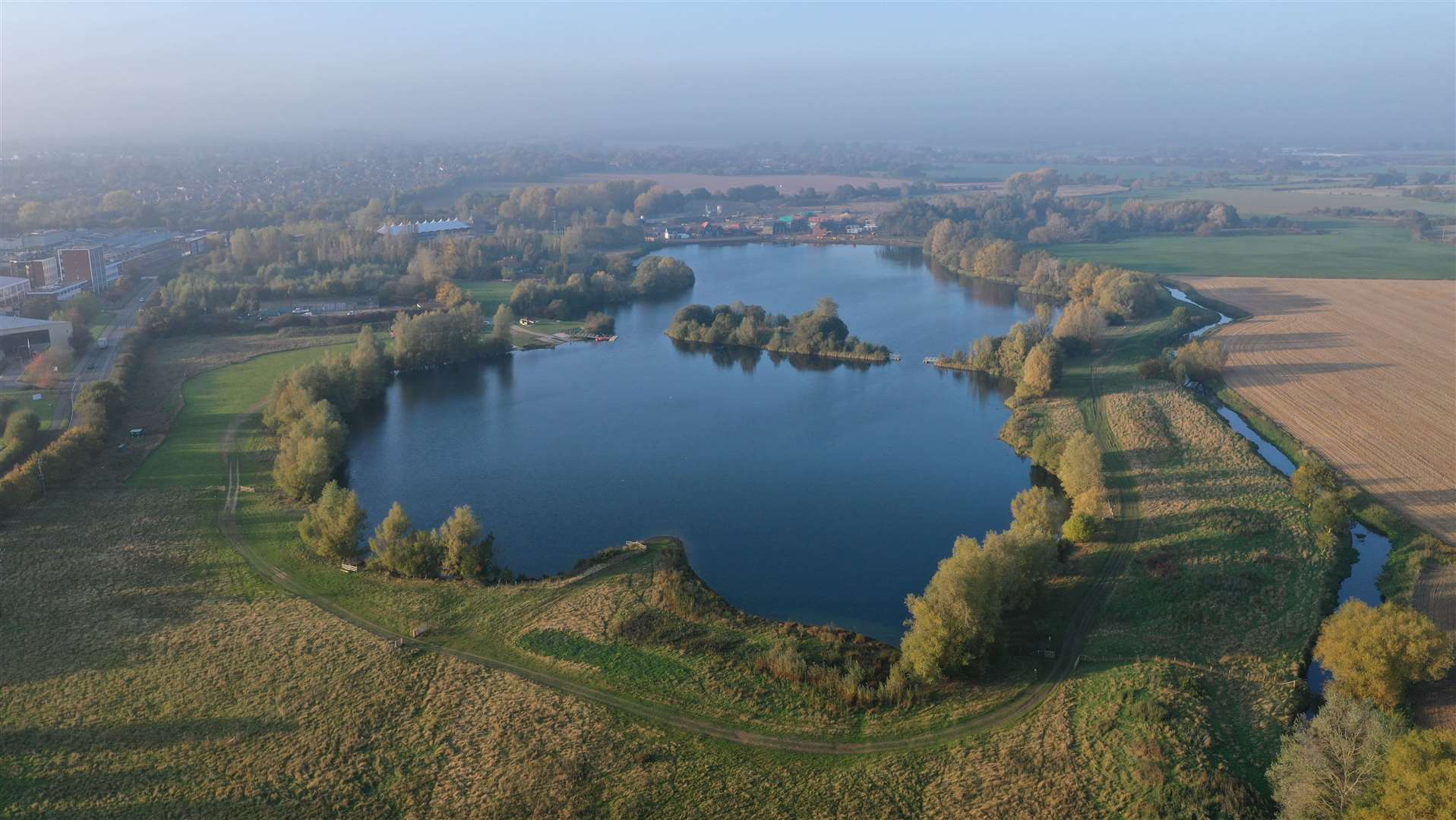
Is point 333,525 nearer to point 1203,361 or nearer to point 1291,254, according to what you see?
point 1203,361

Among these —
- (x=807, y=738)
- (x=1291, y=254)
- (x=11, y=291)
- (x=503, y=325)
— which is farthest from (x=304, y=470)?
(x=1291, y=254)

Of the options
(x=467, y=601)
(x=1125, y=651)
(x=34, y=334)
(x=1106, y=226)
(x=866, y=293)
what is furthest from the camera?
(x=1106, y=226)

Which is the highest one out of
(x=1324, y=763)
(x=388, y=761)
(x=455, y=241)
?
(x=455, y=241)

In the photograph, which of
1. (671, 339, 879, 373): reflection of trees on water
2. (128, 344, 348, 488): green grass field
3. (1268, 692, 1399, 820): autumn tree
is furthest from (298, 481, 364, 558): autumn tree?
(671, 339, 879, 373): reflection of trees on water

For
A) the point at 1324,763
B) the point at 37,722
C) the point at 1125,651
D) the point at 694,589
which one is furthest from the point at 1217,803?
the point at 37,722

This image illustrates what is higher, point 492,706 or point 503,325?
point 503,325

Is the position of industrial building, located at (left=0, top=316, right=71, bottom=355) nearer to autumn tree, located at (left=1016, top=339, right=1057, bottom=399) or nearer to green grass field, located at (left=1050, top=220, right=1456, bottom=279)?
autumn tree, located at (left=1016, top=339, right=1057, bottom=399)

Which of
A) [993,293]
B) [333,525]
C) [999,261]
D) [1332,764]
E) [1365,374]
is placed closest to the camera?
[1332,764]

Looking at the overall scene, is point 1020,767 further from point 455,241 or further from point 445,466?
point 455,241
